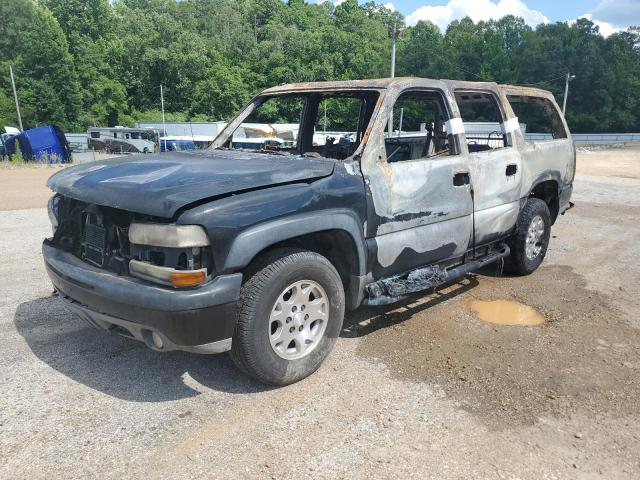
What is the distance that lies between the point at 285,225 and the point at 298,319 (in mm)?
639

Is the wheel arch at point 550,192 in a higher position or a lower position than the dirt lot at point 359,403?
higher

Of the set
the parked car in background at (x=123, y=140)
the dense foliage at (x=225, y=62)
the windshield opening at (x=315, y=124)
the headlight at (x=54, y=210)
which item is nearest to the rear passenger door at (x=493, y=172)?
the windshield opening at (x=315, y=124)

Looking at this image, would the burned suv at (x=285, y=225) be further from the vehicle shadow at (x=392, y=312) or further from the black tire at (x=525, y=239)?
the vehicle shadow at (x=392, y=312)

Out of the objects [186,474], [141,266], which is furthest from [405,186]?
[186,474]

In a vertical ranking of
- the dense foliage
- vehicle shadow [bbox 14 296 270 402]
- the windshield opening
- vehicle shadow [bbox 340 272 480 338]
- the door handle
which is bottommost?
vehicle shadow [bbox 340 272 480 338]

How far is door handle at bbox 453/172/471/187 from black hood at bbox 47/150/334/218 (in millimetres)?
1235

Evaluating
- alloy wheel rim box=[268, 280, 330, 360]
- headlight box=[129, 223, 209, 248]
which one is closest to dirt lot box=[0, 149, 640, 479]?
alloy wheel rim box=[268, 280, 330, 360]

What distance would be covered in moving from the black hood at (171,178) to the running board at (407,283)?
0.97m

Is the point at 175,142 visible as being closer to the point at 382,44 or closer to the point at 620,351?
the point at 620,351

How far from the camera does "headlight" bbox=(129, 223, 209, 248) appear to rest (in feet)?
9.09

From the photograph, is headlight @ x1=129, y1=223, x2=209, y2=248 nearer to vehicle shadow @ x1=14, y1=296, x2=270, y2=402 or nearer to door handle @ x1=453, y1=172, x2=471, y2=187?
vehicle shadow @ x1=14, y1=296, x2=270, y2=402

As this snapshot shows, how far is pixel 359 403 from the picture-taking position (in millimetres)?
3203

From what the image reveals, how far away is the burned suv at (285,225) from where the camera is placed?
2.87 m

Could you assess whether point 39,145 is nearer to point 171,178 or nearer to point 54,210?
point 54,210
